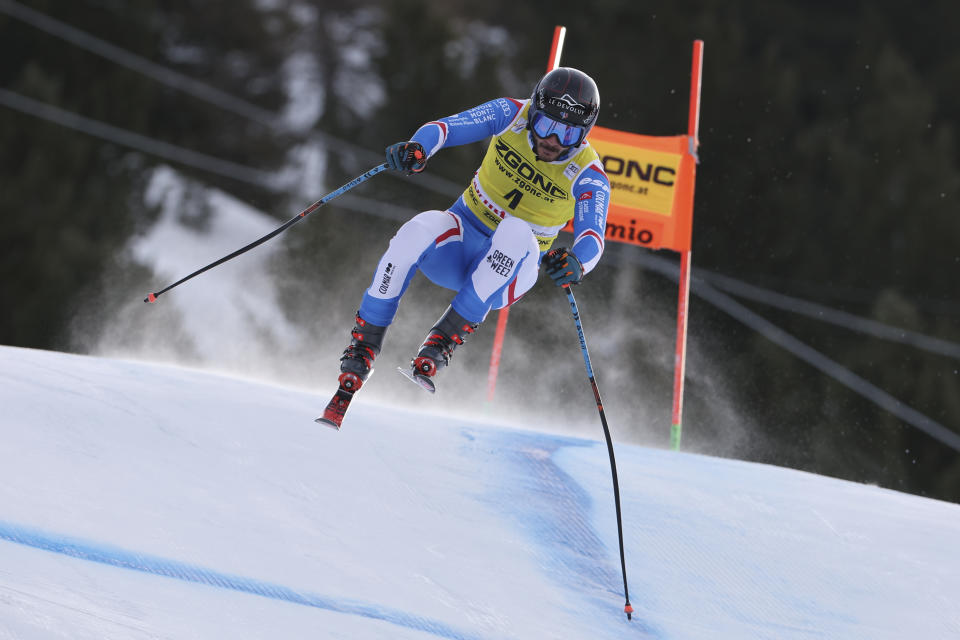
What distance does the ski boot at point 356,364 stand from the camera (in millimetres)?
4176

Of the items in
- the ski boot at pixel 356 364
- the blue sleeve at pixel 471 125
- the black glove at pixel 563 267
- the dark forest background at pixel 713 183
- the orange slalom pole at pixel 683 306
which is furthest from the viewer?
the dark forest background at pixel 713 183

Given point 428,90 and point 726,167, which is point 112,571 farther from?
point 428,90

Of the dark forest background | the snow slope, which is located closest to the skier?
the snow slope

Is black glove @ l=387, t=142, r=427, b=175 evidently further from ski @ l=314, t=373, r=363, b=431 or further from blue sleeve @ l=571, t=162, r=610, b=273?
ski @ l=314, t=373, r=363, b=431

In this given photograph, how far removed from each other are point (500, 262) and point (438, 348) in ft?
1.41

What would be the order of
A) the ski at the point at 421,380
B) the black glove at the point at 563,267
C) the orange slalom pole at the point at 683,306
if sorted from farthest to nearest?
the orange slalom pole at the point at 683,306 → the ski at the point at 421,380 → the black glove at the point at 563,267

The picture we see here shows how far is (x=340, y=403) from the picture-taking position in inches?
165

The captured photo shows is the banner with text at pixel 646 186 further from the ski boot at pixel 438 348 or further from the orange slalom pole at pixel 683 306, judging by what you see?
the ski boot at pixel 438 348

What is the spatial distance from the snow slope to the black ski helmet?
59.6 inches

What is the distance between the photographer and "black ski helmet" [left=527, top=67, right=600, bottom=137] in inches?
166

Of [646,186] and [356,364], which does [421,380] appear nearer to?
[356,364]

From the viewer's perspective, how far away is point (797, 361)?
15.0 meters

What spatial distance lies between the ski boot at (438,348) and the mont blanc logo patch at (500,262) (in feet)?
0.81

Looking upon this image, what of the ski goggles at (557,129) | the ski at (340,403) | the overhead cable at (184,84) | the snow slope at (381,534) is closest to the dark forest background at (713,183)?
the overhead cable at (184,84)
